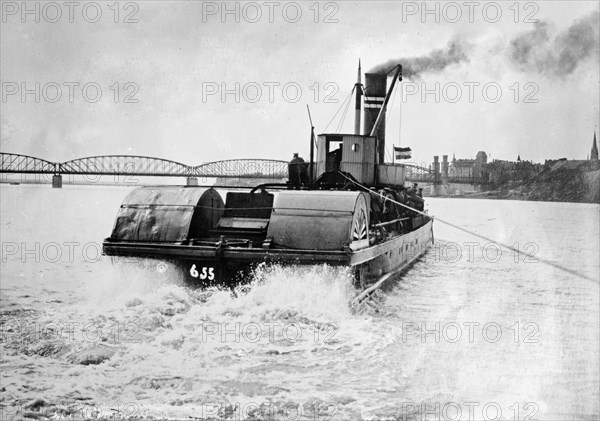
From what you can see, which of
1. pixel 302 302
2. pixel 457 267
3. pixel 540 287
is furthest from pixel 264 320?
pixel 457 267

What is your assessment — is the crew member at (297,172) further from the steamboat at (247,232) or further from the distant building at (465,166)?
the distant building at (465,166)

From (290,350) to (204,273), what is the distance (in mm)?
2590

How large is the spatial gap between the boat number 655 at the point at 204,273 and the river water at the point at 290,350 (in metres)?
0.23

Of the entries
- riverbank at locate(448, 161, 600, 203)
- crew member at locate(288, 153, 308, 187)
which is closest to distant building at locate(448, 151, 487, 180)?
riverbank at locate(448, 161, 600, 203)

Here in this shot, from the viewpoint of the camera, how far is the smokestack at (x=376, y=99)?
16.0 m

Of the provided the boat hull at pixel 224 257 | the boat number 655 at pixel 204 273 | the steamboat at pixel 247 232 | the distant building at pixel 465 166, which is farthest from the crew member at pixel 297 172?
the distant building at pixel 465 166

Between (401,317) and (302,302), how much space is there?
1.75m

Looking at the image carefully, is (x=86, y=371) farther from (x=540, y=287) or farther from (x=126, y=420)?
(x=540, y=287)

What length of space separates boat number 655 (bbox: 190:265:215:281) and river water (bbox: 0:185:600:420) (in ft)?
0.74

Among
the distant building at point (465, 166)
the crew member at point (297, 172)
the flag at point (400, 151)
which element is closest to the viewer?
the crew member at point (297, 172)

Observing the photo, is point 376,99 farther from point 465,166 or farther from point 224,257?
point 465,166

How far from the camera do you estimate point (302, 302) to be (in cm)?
812

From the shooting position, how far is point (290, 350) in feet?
21.5

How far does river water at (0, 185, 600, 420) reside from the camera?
4.95 meters
